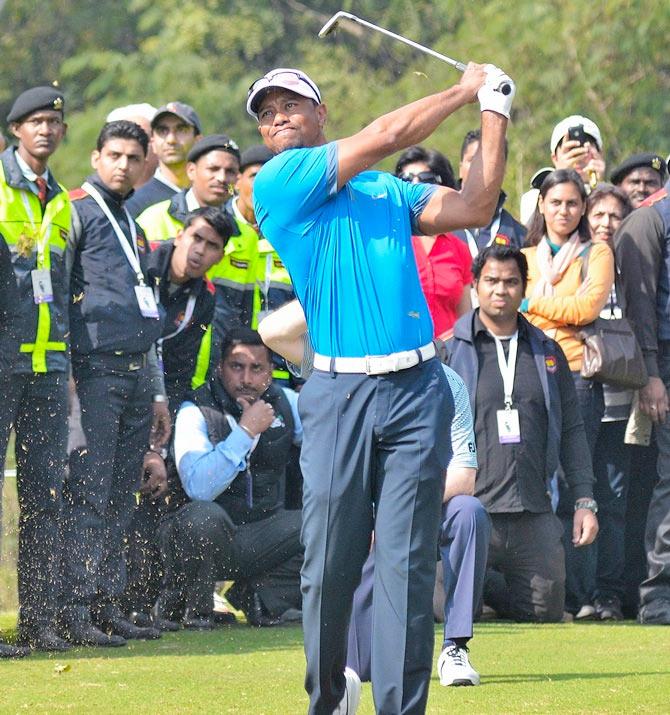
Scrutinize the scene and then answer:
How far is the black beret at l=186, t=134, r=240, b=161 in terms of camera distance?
1156 cm

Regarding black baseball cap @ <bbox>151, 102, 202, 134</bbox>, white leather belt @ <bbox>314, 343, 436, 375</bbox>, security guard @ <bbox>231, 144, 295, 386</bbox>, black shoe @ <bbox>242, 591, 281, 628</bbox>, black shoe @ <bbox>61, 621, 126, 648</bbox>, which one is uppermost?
black baseball cap @ <bbox>151, 102, 202, 134</bbox>

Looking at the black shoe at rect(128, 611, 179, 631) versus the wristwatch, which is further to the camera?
the black shoe at rect(128, 611, 179, 631)

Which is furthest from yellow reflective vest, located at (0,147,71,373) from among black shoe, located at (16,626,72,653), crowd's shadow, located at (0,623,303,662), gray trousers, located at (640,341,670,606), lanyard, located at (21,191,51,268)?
gray trousers, located at (640,341,670,606)

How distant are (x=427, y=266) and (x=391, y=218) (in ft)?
14.6

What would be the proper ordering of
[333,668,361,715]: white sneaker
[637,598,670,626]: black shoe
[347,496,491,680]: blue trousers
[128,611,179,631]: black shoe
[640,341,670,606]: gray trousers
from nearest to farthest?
[333,668,361,715]: white sneaker < [347,496,491,680]: blue trousers < [128,611,179,631]: black shoe < [637,598,670,626]: black shoe < [640,341,670,606]: gray trousers

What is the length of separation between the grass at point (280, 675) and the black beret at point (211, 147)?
3.09 meters

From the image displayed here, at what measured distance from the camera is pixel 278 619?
10672 millimetres

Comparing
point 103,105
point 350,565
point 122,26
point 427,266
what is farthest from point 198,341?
point 122,26

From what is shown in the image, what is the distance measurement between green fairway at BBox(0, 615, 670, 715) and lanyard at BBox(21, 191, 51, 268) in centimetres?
200

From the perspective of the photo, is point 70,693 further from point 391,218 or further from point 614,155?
point 614,155

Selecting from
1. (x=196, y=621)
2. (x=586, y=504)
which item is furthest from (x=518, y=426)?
(x=196, y=621)

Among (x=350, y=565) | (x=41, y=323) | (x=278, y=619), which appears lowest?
(x=278, y=619)

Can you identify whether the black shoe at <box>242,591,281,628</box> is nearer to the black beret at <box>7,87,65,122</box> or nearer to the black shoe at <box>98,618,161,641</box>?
the black shoe at <box>98,618,161,641</box>

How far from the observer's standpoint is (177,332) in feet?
35.2
